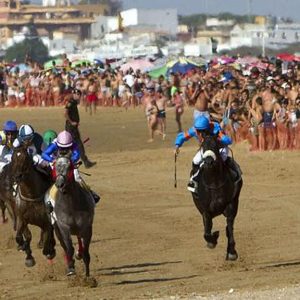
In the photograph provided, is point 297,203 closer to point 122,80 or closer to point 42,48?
point 122,80

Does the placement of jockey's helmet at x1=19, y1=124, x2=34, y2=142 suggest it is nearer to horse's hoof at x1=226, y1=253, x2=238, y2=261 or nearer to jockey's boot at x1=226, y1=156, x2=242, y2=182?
jockey's boot at x1=226, y1=156, x2=242, y2=182

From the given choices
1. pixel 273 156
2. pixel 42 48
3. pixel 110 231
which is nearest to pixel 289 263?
pixel 110 231

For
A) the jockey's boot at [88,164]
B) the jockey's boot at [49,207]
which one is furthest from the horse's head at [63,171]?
the jockey's boot at [88,164]

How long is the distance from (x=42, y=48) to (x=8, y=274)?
13472cm

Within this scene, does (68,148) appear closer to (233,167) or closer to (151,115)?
(233,167)

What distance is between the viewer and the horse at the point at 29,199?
15.0 meters

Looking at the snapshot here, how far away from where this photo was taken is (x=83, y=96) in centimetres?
5106

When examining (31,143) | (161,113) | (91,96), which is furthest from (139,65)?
(31,143)

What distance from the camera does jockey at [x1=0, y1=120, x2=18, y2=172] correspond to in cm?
1728

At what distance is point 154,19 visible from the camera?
18362 cm

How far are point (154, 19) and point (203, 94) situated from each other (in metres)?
156

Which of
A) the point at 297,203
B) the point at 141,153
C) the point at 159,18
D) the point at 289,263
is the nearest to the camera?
the point at 289,263

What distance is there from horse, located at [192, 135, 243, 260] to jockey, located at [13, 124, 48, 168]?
188 cm

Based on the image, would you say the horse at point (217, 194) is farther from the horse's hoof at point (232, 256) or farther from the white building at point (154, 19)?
the white building at point (154, 19)
